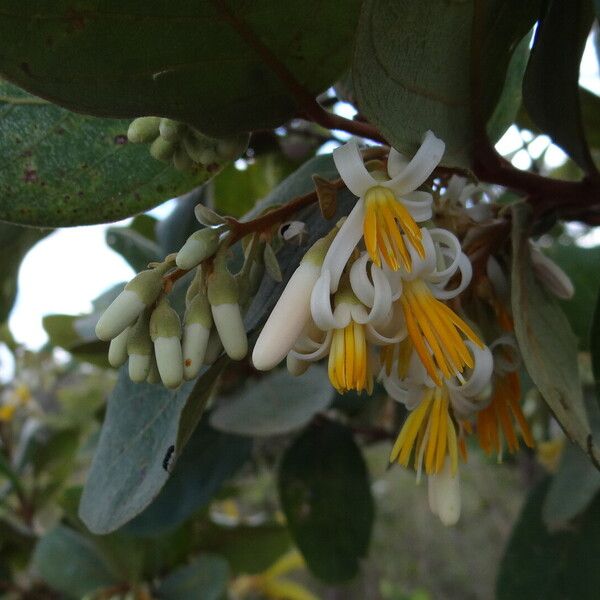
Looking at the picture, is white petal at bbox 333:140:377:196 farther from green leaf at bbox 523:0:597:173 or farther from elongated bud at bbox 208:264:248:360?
green leaf at bbox 523:0:597:173

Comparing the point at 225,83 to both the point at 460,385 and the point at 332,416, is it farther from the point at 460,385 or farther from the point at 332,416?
the point at 332,416

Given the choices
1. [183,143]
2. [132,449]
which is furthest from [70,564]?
[183,143]

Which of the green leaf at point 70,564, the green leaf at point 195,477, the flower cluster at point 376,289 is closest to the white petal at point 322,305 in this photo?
the flower cluster at point 376,289

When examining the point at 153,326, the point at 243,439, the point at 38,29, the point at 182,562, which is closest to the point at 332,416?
the point at 243,439

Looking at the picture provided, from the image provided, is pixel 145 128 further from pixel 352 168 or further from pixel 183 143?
pixel 352 168

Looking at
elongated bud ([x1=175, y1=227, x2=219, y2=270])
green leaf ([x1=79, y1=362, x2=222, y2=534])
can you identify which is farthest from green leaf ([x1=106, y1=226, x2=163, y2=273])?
elongated bud ([x1=175, y1=227, x2=219, y2=270])

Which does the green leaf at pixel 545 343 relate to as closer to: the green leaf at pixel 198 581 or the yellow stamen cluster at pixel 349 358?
the yellow stamen cluster at pixel 349 358
